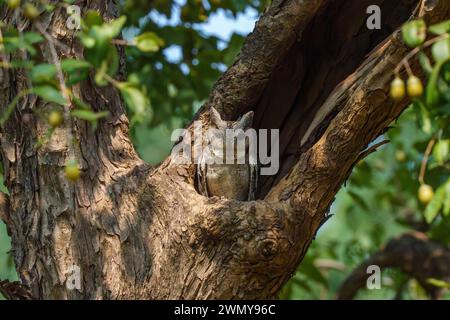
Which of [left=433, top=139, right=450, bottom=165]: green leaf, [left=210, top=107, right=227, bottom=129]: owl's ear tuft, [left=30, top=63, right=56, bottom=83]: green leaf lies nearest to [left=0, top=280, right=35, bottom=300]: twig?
[left=30, top=63, right=56, bottom=83]: green leaf

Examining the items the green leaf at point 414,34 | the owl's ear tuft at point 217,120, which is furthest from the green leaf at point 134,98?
the owl's ear tuft at point 217,120

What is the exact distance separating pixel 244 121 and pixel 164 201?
0.72 m

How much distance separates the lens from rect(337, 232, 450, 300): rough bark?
6020 millimetres

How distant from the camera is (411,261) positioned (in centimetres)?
610

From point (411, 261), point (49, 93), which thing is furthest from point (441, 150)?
point (411, 261)

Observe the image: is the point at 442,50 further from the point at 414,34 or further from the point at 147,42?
the point at 147,42

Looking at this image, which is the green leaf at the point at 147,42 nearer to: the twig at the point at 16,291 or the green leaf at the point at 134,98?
the green leaf at the point at 134,98

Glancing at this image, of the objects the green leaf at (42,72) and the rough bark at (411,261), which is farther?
the rough bark at (411,261)

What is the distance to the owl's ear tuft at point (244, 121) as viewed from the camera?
13.7 ft

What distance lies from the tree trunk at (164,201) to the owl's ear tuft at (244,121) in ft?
0.81

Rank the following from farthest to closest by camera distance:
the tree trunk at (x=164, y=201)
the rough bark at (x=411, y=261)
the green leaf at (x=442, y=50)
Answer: the rough bark at (x=411, y=261) < the tree trunk at (x=164, y=201) < the green leaf at (x=442, y=50)

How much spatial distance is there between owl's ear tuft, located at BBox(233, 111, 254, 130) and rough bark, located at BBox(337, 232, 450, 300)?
231cm

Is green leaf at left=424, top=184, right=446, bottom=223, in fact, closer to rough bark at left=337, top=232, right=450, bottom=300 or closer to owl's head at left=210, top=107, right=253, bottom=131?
owl's head at left=210, top=107, right=253, bottom=131
